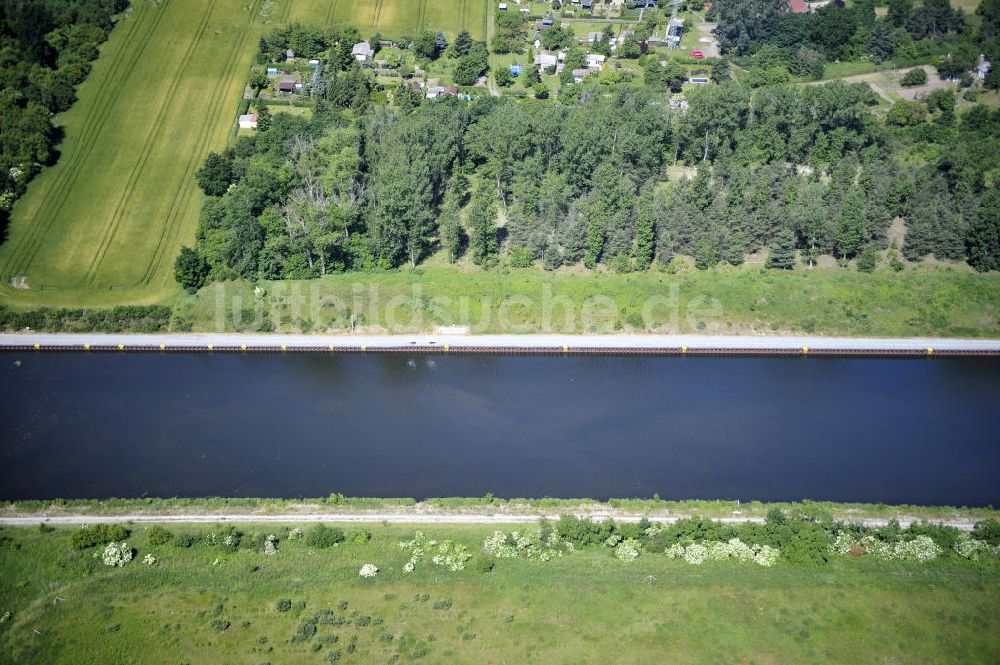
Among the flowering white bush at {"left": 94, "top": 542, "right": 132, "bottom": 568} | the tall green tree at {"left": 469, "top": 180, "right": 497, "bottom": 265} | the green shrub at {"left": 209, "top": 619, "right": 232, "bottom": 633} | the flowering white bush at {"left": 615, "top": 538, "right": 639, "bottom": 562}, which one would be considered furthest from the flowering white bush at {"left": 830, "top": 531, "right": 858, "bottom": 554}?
the flowering white bush at {"left": 94, "top": 542, "right": 132, "bottom": 568}

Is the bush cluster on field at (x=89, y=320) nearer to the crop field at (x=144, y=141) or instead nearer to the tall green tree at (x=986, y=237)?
the crop field at (x=144, y=141)

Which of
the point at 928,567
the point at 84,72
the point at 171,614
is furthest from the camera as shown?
the point at 84,72

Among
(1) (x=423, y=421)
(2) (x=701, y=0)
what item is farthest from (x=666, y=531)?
(2) (x=701, y=0)

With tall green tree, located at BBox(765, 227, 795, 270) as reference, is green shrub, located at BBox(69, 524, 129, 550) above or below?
below

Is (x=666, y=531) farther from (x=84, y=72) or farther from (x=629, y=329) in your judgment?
(x=84, y=72)

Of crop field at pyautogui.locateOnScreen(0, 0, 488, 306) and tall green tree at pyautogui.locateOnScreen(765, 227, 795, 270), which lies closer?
tall green tree at pyautogui.locateOnScreen(765, 227, 795, 270)

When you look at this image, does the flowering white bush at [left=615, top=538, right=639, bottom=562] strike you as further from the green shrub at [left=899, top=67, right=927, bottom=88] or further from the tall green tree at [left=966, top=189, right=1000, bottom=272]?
the green shrub at [left=899, top=67, right=927, bottom=88]

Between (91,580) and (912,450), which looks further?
(912,450)
